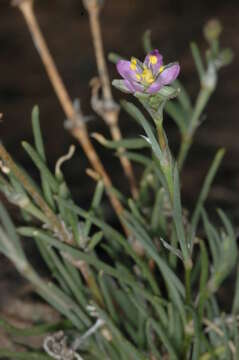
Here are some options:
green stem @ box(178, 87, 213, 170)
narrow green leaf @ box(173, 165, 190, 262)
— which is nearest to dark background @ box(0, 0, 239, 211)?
green stem @ box(178, 87, 213, 170)


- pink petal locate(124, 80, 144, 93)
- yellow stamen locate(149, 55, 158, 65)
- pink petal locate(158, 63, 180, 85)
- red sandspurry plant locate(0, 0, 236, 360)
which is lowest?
red sandspurry plant locate(0, 0, 236, 360)

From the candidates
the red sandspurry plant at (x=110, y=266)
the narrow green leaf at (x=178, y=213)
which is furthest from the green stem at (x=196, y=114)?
the narrow green leaf at (x=178, y=213)

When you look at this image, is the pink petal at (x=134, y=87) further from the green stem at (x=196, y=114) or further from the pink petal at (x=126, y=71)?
the green stem at (x=196, y=114)

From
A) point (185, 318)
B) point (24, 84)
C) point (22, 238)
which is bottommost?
point (185, 318)

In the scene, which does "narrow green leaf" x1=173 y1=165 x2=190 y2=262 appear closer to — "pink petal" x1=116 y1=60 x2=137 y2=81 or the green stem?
"pink petal" x1=116 y1=60 x2=137 y2=81

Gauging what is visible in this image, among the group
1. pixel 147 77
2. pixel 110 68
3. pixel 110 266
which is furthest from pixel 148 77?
pixel 110 68

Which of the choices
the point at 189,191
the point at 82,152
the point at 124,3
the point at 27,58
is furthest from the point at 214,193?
the point at 124,3

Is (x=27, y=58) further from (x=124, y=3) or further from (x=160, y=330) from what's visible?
(x=160, y=330)

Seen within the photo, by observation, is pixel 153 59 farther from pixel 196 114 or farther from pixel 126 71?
pixel 196 114
